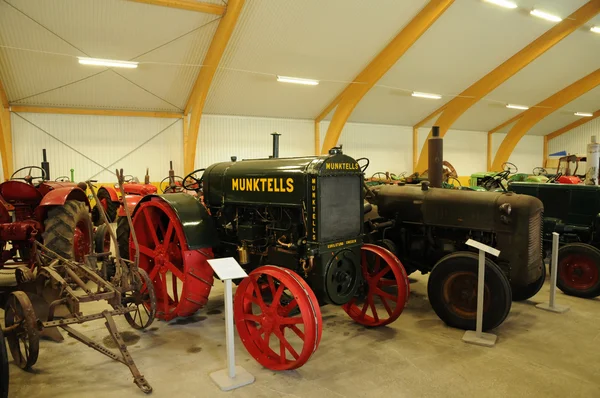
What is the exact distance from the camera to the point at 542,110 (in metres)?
17.8

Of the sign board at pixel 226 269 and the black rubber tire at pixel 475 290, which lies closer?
the sign board at pixel 226 269

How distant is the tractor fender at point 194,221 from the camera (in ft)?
11.9

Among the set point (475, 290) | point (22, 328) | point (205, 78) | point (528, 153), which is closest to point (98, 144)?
point (205, 78)

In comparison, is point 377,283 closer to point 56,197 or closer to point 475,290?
point 475,290

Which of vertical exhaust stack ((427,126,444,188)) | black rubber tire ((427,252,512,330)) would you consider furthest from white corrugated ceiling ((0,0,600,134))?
black rubber tire ((427,252,512,330))

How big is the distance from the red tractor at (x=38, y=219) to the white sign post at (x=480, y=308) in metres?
3.78

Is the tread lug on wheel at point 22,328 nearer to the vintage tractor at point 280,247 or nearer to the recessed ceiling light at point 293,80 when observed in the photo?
the vintage tractor at point 280,247

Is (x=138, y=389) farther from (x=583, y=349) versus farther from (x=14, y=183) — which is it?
(x=583, y=349)

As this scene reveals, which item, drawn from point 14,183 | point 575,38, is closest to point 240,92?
point 14,183

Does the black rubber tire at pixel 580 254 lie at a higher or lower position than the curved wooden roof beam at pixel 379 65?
lower

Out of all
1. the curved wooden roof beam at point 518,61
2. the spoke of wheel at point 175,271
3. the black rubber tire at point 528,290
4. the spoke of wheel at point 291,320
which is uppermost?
the curved wooden roof beam at point 518,61

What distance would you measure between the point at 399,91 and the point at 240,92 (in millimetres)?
5632

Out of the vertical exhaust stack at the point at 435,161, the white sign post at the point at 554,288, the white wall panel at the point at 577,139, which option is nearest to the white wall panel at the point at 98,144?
the vertical exhaust stack at the point at 435,161

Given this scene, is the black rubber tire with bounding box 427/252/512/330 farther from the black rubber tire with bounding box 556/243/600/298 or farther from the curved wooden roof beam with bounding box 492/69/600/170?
the curved wooden roof beam with bounding box 492/69/600/170
